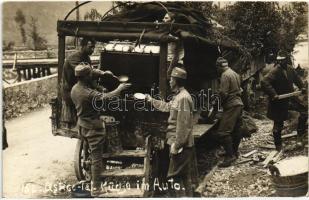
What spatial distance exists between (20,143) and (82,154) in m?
2.77

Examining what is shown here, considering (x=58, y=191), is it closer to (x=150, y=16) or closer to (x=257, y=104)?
(x=150, y=16)

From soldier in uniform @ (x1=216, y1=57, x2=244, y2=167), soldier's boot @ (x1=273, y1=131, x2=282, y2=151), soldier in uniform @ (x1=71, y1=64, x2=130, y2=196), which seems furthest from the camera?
soldier's boot @ (x1=273, y1=131, x2=282, y2=151)

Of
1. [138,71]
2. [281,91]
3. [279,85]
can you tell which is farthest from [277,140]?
[138,71]

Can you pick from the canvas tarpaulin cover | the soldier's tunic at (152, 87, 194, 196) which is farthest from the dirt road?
the canvas tarpaulin cover

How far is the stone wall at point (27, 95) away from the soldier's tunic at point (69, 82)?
5006 millimetres

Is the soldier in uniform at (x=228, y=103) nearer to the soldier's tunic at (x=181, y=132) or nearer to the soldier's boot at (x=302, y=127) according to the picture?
the soldier's boot at (x=302, y=127)

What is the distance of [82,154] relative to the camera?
700 cm

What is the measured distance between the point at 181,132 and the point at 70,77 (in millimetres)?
2167

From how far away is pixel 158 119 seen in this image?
633cm

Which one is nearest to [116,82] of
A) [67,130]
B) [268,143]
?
[67,130]

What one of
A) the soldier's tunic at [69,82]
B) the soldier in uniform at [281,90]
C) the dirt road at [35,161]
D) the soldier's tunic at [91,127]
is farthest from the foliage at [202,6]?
the soldier's tunic at [91,127]

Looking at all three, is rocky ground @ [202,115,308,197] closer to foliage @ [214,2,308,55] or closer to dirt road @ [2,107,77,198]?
dirt road @ [2,107,77,198]

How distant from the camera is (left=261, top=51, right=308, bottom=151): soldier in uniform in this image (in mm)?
7547

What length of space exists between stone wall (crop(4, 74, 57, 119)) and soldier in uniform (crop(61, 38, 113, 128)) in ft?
16.4
